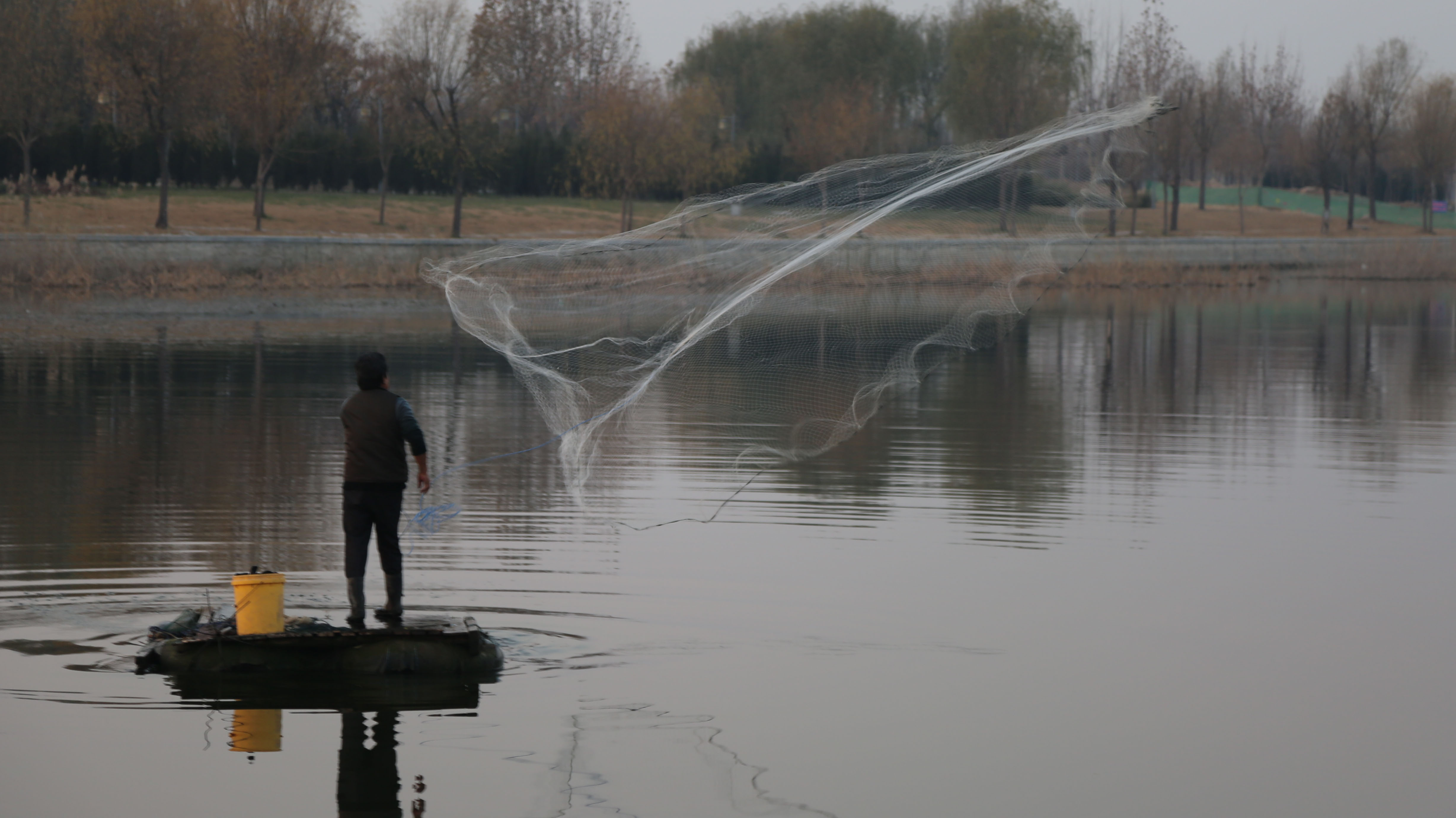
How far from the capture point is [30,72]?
48.2m

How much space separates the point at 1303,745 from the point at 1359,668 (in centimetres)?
169

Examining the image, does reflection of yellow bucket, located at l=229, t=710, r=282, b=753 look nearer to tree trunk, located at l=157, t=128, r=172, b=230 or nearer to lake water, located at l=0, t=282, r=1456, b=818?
lake water, located at l=0, t=282, r=1456, b=818

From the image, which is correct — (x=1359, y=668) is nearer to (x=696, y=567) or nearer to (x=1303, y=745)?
(x=1303, y=745)

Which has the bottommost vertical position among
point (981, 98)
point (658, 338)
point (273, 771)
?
point (273, 771)

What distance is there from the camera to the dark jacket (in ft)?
30.1

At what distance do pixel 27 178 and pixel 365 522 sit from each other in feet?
144

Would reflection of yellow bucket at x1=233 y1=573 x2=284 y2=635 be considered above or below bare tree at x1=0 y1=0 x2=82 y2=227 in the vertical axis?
below

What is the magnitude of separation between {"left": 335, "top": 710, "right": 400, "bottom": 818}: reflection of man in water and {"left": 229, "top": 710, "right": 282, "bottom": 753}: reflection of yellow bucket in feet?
1.18

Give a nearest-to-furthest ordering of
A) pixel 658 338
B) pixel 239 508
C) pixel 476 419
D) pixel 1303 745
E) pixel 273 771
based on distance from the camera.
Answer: pixel 273 771
pixel 1303 745
pixel 658 338
pixel 239 508
pixel 476 419

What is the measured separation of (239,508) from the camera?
13.9 meters

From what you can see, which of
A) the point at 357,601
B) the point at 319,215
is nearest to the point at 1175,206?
the point at 319,215

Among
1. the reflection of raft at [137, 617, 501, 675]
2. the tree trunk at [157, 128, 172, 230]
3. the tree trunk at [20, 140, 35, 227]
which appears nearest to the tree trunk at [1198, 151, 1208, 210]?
the tree trunk at [157, 128, 172, 230]

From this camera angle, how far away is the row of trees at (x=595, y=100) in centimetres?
5147

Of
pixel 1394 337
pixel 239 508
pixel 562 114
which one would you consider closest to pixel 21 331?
pixel 239 508
